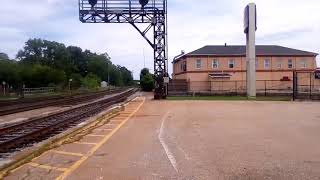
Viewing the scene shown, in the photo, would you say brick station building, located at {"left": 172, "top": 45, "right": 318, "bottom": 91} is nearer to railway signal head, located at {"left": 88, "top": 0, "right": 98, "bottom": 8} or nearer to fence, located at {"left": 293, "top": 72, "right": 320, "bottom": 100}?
fence, located at {"left": 293, "top": 72, "right": 320, "bottom": 100}

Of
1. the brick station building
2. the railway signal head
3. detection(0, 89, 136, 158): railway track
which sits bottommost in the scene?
detection(0, 89, 136, 158): railway track

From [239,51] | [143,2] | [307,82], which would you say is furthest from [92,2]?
[307,82]

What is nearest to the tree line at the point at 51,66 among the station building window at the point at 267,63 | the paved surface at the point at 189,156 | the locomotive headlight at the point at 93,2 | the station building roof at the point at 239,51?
the station building roof at the point at 239,51

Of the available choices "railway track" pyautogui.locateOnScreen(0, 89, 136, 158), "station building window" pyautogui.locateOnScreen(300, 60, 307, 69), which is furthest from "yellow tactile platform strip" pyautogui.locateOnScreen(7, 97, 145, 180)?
"station building window" pyautogui.locateOnScreen(300, 60, 307, 69)

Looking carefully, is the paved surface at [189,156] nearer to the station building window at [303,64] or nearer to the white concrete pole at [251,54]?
the white concrete pole at [251,54]

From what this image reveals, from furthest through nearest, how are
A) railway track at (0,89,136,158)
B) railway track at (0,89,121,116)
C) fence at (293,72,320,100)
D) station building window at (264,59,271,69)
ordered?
station building window at (264,59,271,69)
fence at (293,72,320,100)
railway track at (0,89,121,116)
railway track at (0,89,136,158)

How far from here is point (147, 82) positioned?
10081 centimetres

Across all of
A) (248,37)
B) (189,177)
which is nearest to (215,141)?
(189,177)

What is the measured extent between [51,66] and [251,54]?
4492 inches

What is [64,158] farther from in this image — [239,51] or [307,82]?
[239,51]

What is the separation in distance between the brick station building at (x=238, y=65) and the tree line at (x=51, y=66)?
39.6m

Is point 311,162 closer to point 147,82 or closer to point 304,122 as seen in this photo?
point 304,122

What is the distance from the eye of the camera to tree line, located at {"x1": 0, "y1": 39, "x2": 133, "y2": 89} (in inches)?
4252

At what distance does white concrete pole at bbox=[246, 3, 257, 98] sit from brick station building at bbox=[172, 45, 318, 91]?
1954 cm
